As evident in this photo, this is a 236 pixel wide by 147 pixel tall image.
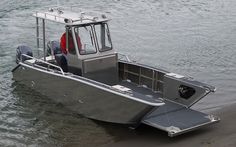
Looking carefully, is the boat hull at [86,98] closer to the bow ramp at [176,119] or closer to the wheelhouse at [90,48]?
the bow ramp at [176,119]

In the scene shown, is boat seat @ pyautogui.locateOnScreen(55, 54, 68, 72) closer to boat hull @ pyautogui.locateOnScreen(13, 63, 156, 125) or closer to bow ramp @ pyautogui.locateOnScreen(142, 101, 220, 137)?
boat hull @ pyautogui.locateOnScreen(13, 63, 156, 125)

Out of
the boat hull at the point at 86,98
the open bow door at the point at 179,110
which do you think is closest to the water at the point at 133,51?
the boat hull at the point at 86,98

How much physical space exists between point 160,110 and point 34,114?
12.1 ft

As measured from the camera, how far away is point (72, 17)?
40.2 ft

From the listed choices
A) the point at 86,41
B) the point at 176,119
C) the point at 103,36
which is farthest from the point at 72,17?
the point at 176,119

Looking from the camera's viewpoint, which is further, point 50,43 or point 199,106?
point 50,43

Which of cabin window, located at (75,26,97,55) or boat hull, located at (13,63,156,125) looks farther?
cabin window, located at (75,26,97,55)

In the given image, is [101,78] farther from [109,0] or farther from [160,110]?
[109,0]

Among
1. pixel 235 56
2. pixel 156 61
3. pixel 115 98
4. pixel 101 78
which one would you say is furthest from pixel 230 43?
pixel 115 98

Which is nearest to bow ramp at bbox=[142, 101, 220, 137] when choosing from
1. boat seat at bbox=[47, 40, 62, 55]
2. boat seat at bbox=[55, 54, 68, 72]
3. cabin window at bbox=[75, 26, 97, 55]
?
cabin window at bbox=[75, 26, 97, 55]

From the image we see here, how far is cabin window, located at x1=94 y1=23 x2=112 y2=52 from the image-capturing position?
12.1 metres

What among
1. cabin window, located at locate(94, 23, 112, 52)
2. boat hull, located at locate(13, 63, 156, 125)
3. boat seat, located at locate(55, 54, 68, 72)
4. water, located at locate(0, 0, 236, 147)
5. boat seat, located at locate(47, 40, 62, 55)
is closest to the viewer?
boat hull, located at locate(13, 63, 156, 125)

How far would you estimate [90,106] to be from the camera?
1120cm

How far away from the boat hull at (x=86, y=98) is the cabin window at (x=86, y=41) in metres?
0.93
